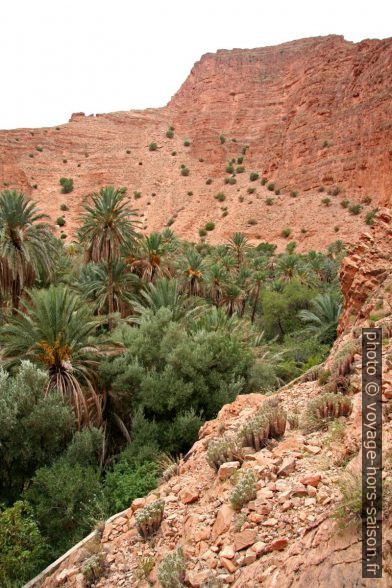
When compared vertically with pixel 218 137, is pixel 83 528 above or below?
below

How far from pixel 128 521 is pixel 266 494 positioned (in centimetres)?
235

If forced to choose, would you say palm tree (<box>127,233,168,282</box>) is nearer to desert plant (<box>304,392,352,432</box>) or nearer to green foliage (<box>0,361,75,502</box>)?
green foliage (<box>0,361,75,502</box>)

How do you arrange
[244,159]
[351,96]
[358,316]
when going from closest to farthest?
[358,316], [351,96], [244,159]

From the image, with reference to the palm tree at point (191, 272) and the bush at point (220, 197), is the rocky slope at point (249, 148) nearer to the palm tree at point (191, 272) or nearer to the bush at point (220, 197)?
the bush at point (220, 197)

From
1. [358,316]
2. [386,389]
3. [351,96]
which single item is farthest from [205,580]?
[351,96]

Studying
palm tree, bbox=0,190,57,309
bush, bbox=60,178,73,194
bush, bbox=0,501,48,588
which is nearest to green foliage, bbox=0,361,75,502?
bush, bbox=0,501,48,588

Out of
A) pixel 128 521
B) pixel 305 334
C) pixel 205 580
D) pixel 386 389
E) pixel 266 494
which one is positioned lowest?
pixel 305 334

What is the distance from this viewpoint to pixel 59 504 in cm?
770

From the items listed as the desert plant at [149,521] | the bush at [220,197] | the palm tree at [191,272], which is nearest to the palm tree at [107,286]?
the palm tree at [191,272]

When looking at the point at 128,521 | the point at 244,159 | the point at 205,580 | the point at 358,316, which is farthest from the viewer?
the point at 244,159

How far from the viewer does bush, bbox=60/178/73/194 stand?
5844 cm

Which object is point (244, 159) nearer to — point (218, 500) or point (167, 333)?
point (167, 333)

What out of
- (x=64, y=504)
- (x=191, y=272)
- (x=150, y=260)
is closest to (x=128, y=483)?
(x=64, y=504)

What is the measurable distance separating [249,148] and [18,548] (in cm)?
6133
